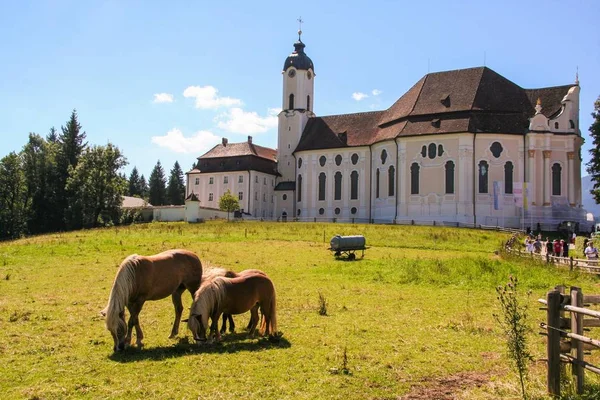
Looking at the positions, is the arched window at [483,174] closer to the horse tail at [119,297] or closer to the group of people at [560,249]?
the group of people at [560,249]

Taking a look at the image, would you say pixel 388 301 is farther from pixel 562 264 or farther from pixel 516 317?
pixel 562 264

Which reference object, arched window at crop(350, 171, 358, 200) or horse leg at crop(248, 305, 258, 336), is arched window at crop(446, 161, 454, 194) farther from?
horse leg at crop(248, 305, 258, 336)

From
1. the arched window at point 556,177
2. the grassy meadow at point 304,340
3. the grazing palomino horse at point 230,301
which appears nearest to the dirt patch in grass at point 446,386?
the grassy meadow at point 304,340

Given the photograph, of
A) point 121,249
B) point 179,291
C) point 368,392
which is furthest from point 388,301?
point 121,249

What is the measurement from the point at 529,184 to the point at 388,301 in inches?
1742

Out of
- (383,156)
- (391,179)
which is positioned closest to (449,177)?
(391,179)

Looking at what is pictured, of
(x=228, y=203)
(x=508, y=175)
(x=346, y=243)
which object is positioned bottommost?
(x=346, y=243)

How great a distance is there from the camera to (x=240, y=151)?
3174 inches

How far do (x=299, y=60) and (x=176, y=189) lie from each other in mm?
50125

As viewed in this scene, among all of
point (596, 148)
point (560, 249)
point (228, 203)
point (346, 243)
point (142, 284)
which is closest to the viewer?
point (142, 284)

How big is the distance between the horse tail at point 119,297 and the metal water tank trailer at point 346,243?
1822 centimetres

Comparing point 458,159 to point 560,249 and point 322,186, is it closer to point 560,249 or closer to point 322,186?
point 322,186

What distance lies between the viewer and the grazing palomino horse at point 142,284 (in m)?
10.6

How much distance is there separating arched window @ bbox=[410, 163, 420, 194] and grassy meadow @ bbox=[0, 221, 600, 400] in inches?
1436
